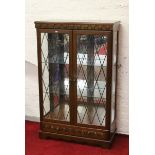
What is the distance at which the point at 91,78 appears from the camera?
318 cm

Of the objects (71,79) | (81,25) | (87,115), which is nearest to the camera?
(81,25)

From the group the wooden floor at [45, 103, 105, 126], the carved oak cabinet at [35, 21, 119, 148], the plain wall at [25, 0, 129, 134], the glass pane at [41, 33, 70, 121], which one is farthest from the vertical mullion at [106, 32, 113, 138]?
the glass pane at [41, 33, 70, 121]

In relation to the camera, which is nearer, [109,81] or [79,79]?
[109,81]

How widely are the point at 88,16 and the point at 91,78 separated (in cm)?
78

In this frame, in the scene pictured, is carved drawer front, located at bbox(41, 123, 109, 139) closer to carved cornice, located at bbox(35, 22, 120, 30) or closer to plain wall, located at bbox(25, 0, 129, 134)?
plain wall, located at bbox(25, 0, 129, 134)

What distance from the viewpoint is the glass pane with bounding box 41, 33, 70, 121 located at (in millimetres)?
3207

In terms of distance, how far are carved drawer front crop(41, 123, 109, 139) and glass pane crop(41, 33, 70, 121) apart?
0.10 m

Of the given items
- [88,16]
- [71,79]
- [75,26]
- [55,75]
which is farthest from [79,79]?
[88,16]

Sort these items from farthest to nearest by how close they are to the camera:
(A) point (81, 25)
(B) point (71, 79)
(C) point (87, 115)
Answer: (C) point (87, 115) → (B) point (71, 79) → (A) point (81, 25)

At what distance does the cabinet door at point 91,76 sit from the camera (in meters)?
3.02

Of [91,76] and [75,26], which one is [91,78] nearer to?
[91,76]

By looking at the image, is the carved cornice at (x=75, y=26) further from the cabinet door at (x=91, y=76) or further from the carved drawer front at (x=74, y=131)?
the carved drawer front at (x=74, y=131)
